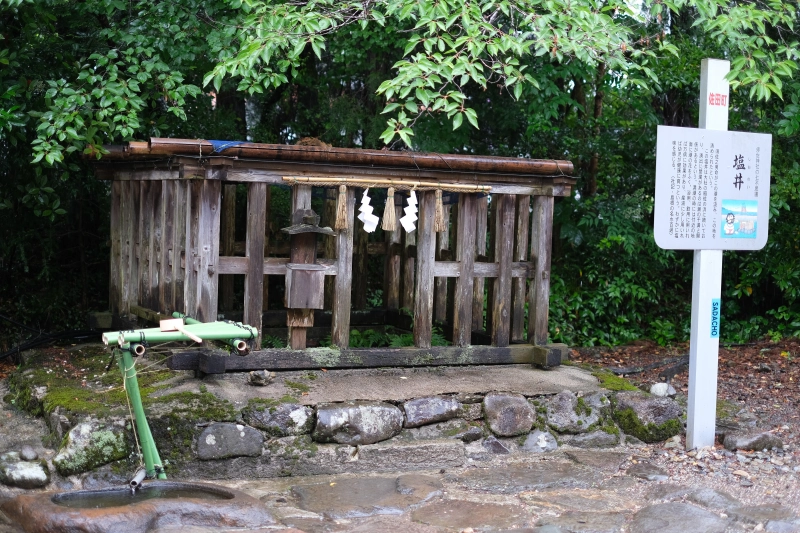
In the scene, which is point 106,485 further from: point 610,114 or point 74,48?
point 610,114

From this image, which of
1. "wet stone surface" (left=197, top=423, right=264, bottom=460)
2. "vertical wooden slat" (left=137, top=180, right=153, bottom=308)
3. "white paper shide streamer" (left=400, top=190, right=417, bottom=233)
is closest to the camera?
"wet stone surface" (left=197, top=423, right=264, bottom=460)

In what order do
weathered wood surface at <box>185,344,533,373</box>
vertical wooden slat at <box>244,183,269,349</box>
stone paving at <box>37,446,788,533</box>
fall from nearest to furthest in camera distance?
stone paving at <box>37,446,788,533</box>
weathered wood surface at <box>185,344,533,373</box>
vertical wooden slat at <box>244,183,269,349</box>

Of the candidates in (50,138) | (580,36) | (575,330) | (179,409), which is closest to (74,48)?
(50,138)

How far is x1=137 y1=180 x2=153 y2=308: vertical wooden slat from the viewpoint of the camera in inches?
312

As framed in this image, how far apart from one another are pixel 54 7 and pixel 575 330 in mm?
7116

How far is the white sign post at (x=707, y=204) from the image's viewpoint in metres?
6.40

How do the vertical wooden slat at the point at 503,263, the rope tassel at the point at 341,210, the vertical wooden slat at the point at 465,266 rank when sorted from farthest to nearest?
the vertical wooden slat at the point at 503,263
the vertical wooden slat at the point at 465,266
the rope tassel at the point at 341,210

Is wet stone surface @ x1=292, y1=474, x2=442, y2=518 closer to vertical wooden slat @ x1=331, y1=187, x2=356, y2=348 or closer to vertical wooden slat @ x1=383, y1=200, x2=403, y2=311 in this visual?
vertical wooden slat @ x1=331, y1=187, x2=356, y2=348

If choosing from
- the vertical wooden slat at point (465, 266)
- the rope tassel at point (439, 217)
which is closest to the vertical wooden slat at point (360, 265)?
the vertical wooden slat at point (465, 266)

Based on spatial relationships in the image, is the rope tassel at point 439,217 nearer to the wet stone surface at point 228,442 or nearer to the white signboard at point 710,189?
the white signboard at point 710,189

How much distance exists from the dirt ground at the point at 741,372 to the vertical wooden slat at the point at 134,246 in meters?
5.01

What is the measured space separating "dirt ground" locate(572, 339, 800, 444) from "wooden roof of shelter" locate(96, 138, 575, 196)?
238 centimetres

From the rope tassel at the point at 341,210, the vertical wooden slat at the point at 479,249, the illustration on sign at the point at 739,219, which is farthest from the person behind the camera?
the vertical wooden slat at the point at 479,249

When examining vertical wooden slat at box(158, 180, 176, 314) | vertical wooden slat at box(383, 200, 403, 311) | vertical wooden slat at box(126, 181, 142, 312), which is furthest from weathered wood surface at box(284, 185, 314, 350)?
vertical wooden slat at box(383, 200, 403, 311)
